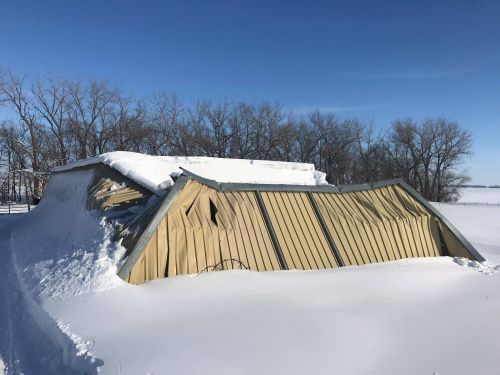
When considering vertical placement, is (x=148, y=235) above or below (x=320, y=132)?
below

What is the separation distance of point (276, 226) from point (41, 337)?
5321mm

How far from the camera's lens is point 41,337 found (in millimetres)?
5504

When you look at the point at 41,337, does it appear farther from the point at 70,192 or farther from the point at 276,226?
the point at 70,192

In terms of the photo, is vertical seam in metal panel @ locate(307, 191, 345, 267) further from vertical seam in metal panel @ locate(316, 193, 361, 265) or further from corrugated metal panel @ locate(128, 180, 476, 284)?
vertical seam in metal panel @ locate(316, 193, 361, 265)

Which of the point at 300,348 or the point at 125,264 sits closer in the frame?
the point at 300,348

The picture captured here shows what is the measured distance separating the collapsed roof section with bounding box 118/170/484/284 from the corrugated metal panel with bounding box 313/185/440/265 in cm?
3

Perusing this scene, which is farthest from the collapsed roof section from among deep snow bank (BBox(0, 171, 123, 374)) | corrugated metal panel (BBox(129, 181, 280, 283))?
deep snow bank (BBox(0, 171, 123, 374))

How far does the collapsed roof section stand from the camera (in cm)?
787

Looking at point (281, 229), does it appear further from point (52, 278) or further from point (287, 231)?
point (52, 278)

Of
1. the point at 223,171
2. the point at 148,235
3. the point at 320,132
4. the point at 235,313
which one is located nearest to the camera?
the point at 235,313

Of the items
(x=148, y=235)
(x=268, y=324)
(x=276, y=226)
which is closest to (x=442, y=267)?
(x=276, y=226)

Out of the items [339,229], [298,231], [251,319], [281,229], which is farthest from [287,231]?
[251,319]

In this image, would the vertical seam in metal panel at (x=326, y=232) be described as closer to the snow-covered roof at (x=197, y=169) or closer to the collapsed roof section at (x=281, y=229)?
the collapsed roof section at (x=281, y=229)

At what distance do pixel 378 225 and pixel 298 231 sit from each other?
7.50 feet
